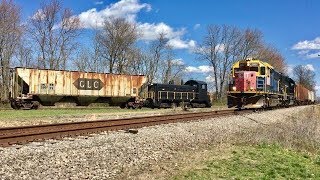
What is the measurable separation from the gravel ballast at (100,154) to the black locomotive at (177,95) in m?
23.3

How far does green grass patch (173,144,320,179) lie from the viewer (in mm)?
7273

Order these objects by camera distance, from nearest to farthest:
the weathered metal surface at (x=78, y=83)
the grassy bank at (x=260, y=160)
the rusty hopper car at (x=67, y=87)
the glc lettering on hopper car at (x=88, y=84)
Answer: the grassy bank at (x=260, y=160) → the rusty hopper car at (x=67, y=87) → the weathered metal surface at (x=78, y=83) → the glc lettering on hopper car at (x=88, y=84)

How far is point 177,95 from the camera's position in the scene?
39.0 m

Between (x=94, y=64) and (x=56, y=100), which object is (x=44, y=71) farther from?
(x=94, y=64)

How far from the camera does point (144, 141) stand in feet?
34.1

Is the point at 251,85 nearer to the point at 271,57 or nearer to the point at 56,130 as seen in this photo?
the point at 56,130

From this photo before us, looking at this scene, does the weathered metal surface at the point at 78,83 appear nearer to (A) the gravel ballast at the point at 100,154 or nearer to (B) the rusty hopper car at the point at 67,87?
(B) the rusty hopper car at the point at 67,87

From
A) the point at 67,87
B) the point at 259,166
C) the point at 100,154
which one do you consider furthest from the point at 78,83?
the point at 259,166

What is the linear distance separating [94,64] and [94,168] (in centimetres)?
5610

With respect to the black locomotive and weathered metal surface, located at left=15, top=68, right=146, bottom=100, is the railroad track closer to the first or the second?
weathered metal surface, located at left=15, top=68, right=146, bottom=100

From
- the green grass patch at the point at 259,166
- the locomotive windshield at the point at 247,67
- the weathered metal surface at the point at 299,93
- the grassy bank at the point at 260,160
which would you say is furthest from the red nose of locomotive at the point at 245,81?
the weathered metal surface at the point at 299,93

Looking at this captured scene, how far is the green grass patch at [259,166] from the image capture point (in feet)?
23.9

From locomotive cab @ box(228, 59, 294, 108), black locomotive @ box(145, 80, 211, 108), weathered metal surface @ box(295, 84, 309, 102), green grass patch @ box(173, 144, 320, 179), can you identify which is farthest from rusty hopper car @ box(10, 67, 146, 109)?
green grass patch @ box(173, 144, 320, 179)

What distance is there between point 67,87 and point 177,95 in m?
12.8
